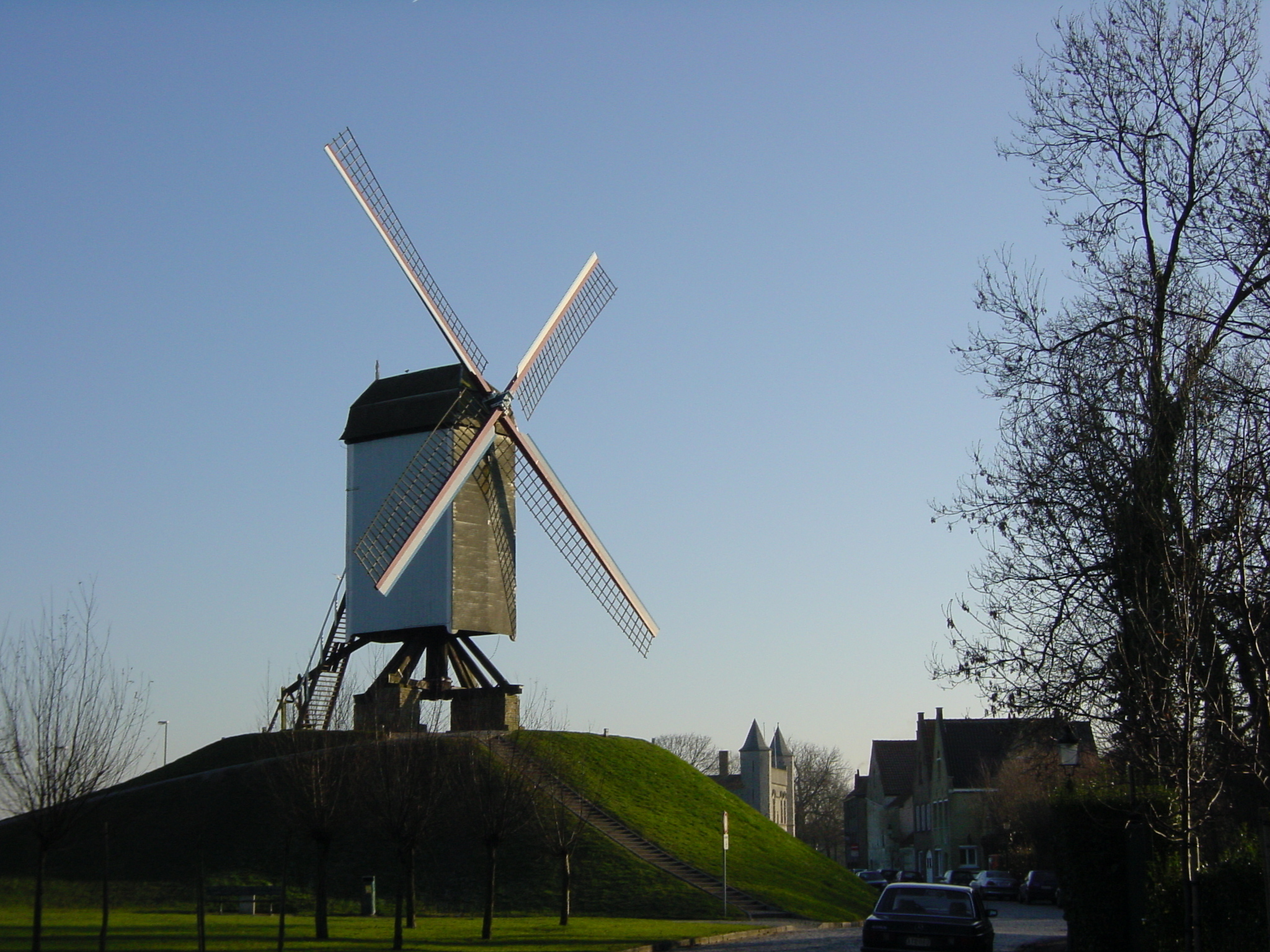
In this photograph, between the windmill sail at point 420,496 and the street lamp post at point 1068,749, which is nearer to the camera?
the street lamp post at point 1068,749

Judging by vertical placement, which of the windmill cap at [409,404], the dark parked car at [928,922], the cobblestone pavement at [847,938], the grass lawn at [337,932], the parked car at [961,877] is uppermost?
the windmill cap at [409,404]

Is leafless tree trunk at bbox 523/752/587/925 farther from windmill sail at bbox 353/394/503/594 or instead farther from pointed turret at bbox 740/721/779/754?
pointed turret at bbox 740/721/779/754

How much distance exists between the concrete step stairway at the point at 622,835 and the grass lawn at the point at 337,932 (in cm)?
262

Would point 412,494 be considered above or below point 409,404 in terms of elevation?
below

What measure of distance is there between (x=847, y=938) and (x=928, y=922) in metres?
10.4

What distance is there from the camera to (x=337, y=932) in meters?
26.6

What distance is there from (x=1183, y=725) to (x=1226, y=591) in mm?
2092

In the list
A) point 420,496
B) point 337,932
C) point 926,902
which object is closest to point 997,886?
point 420,496

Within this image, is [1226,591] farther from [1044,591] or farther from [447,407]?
[447,407]

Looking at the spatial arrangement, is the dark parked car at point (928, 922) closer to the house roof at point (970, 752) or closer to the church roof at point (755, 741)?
the house roof at point (970, 752)

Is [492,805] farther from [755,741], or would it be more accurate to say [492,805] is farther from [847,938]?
[755,741]

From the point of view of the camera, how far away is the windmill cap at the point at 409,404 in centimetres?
3825

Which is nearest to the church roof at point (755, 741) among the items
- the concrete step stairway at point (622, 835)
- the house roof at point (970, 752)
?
the house roof at point (970, 752)

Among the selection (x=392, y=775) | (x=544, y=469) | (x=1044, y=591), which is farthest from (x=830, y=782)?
(x=1044, y=591)
